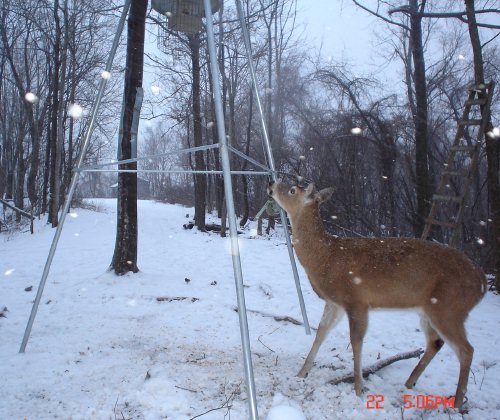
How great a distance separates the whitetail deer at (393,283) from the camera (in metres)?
2.79

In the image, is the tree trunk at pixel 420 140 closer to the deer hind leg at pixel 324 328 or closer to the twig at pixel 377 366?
the twig at pixel 377 366

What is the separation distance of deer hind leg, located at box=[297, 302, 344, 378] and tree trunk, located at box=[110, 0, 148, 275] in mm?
4137

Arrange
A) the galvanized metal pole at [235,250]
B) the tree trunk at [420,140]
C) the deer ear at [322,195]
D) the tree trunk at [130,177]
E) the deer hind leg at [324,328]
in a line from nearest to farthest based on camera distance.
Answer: the galvanized metal pole at [235,250] → the deer hind leg at [324,328] → the deer ear at [322,195] → the tree trunk at [130,177] → the tree trunk at [420,140]

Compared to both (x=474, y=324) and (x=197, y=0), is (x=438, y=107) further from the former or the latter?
(x=197, y=0)

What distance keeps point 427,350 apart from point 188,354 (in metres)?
2.07

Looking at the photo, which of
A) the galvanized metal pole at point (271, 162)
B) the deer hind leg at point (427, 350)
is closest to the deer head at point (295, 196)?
the galvanized metal pole at point (271, 162)

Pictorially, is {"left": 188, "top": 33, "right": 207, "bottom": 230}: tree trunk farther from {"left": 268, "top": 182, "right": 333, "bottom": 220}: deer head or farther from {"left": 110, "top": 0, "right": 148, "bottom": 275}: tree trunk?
{"left": 268, "top": 182, "right": 333, "bottom": 220}: deer head

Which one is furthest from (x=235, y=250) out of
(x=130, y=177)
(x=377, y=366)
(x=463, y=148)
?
(x=463, y=148)

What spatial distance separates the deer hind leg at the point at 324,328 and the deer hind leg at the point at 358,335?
0.22m

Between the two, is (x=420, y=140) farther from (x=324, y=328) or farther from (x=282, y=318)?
(x=324, y=328)

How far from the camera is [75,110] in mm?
19953

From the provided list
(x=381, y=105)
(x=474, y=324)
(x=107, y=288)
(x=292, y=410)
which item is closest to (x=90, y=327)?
(x=107, y=288)

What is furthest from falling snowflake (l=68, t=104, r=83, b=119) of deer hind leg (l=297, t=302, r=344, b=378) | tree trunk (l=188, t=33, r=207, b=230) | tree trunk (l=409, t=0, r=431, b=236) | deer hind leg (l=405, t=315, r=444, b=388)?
deer hind leg (l=405, t=315, r=444, b=388)

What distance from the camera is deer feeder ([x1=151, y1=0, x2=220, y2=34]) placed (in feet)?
12.0
